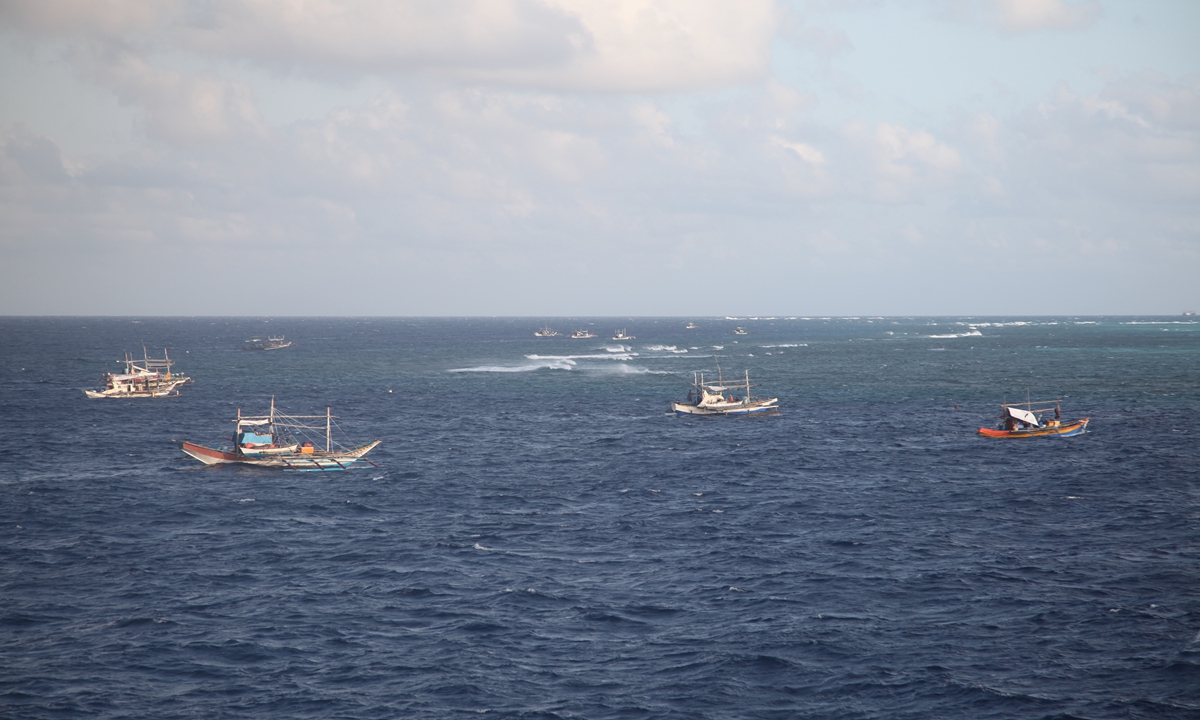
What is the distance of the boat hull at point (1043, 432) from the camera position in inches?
3706

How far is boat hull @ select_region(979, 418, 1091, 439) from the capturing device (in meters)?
94.1

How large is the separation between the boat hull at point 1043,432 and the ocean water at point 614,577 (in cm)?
176

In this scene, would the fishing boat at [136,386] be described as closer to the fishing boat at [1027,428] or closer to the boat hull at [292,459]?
the boat hull at [292,459]

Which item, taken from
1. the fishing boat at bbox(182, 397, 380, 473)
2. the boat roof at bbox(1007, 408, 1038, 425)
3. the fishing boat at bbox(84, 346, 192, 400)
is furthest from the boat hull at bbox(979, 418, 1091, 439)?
the fishing boat at bbox(84, 346, 192, 400)

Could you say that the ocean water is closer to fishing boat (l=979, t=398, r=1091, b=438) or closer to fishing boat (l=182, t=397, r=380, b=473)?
fishing boat (l=182, t=397, r=380, b=473)

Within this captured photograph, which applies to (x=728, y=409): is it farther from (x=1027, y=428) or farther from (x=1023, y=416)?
(x=1027, y=428)

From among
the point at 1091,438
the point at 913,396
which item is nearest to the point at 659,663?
the point at 1091,438

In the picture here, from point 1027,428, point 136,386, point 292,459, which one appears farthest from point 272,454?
point 1027,428

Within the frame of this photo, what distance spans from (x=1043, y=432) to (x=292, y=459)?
77.6m

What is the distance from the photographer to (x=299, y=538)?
59.1m

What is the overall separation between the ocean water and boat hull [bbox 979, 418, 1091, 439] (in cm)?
176

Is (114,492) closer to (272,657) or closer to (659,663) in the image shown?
(272,657)

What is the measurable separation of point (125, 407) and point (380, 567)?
9296 centimetres

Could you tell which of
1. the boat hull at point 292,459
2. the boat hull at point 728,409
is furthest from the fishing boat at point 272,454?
the boat hull at point 728,409
